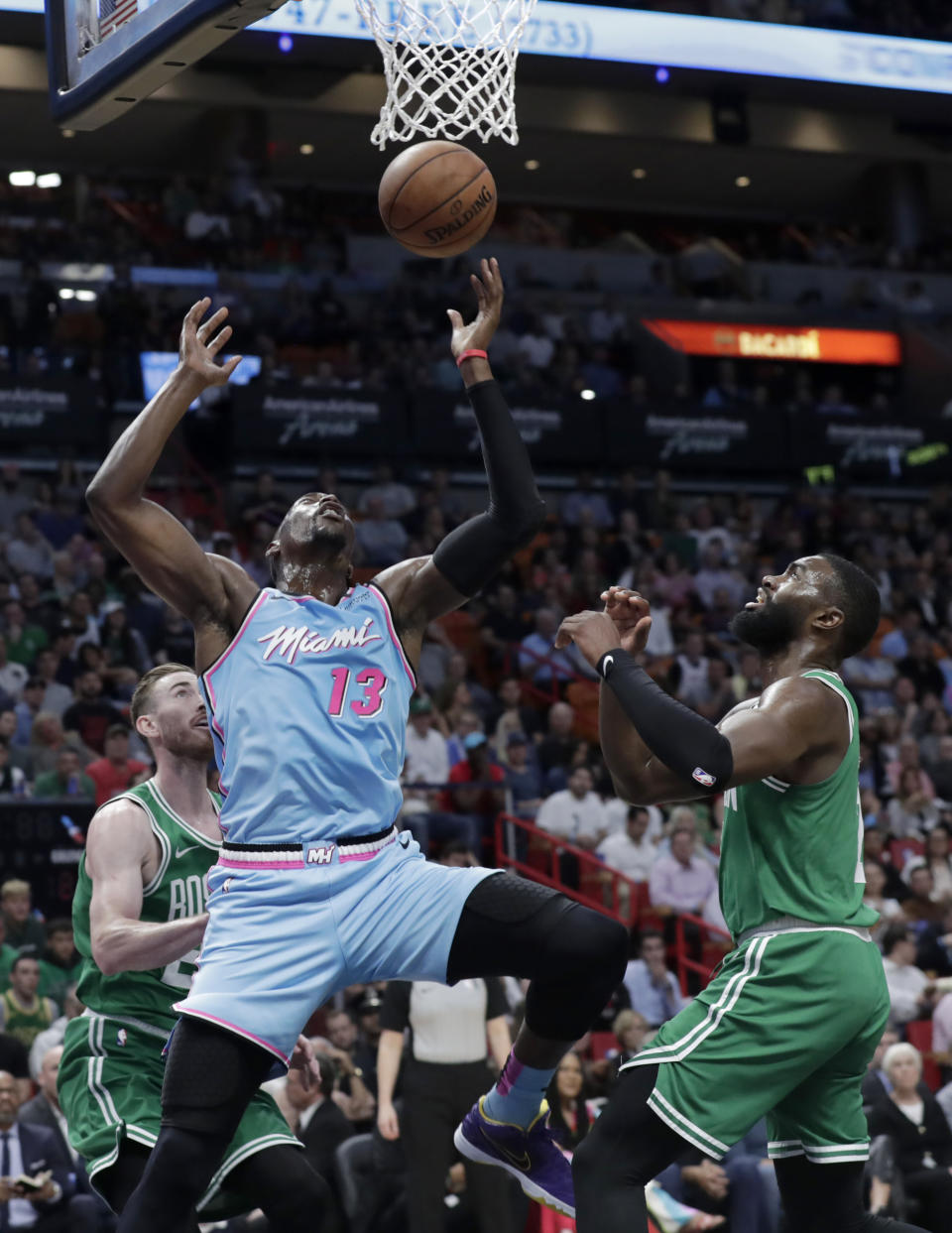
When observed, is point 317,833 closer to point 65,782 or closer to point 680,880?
point 65,782

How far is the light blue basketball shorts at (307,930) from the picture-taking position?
419 centimetres

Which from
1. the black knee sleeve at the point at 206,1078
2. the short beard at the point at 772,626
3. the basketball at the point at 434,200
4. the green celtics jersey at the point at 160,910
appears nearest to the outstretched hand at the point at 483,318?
the basketball at the point at 434,200

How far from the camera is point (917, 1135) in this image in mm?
9445

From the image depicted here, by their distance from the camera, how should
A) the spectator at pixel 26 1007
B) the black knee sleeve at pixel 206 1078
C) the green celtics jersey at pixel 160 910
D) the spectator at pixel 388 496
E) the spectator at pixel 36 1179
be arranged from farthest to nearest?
the spectator at pixel 388 496
the spectator at pixel 26 1007
the spectator at pixel 36 1179
the green celtics jersey at pixel 160 910
the black knee sleeve at pixel 206 1078

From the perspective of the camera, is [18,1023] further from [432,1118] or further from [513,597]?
[513,597]

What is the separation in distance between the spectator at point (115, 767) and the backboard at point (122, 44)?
6397mm

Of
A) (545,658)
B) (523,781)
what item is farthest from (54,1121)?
(545,658)

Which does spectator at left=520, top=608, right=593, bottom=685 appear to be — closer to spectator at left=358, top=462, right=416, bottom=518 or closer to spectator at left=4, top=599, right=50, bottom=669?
spectator at left=358, top=462, right=416, bottom=518

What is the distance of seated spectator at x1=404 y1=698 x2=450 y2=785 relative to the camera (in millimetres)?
13359

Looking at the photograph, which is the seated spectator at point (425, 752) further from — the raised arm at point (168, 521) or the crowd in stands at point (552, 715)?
the raised arm at point (168, 521)

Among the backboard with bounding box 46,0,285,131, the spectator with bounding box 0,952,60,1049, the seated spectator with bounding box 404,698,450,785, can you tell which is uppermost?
the backboard with bounding box 46,0,285,131

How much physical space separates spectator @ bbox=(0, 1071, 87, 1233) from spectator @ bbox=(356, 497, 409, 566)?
9095 millimetres

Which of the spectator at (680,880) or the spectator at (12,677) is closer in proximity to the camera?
the spectator at (680,880)

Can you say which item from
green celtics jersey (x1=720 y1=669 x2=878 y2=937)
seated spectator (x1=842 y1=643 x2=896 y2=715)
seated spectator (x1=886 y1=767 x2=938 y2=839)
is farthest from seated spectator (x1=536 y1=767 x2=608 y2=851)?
green celtics jersey (x1=720 y1=669 x2=878 y2=937)
